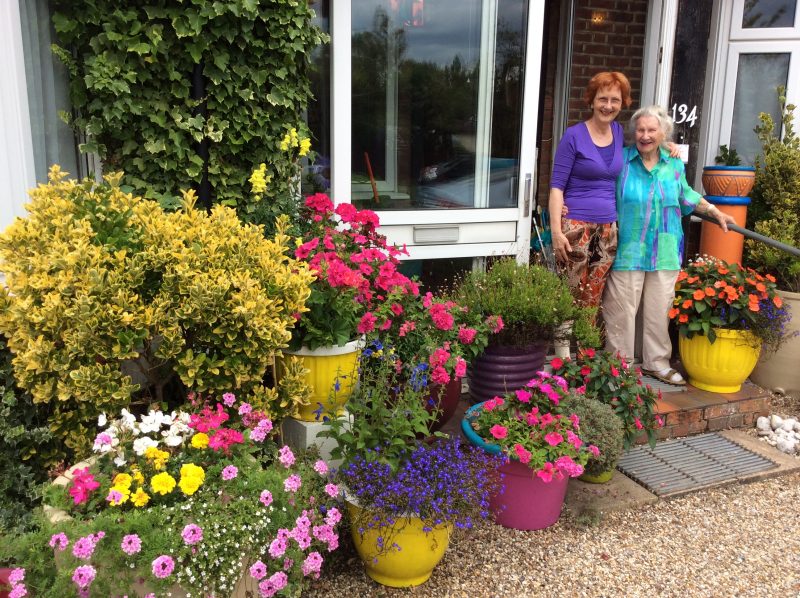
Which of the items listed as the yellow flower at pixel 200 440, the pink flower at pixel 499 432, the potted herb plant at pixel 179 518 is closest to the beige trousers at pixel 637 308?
the pink flower at pixel 499 432

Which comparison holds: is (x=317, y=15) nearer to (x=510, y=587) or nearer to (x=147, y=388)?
(x=147, y=388)

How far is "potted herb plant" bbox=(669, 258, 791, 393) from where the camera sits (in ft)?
12.4

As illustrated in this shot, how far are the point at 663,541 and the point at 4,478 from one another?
2529 millimetres

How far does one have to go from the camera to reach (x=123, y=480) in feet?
6.26

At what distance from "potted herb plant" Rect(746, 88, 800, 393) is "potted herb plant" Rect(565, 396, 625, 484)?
6.66 ft

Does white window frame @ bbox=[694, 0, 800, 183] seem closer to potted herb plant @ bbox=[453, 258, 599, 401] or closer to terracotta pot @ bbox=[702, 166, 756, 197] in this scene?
terracotta pot @ bbox=[702, 166, 756, 197]

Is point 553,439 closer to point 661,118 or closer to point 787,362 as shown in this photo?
point 661,118

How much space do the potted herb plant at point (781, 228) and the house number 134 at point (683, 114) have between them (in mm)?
682

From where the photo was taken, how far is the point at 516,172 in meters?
3.98

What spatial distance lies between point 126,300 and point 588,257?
Answer: 2.59m

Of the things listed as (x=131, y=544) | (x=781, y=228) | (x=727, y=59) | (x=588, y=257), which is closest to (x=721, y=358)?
(x=588, y=257)

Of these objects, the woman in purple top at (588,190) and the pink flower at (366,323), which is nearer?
the pink flower at (366,323)

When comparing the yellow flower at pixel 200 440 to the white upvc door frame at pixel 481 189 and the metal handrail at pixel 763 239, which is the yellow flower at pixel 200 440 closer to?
the white upvc door frame at pixel 481 189

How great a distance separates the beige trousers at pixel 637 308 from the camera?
387cm
